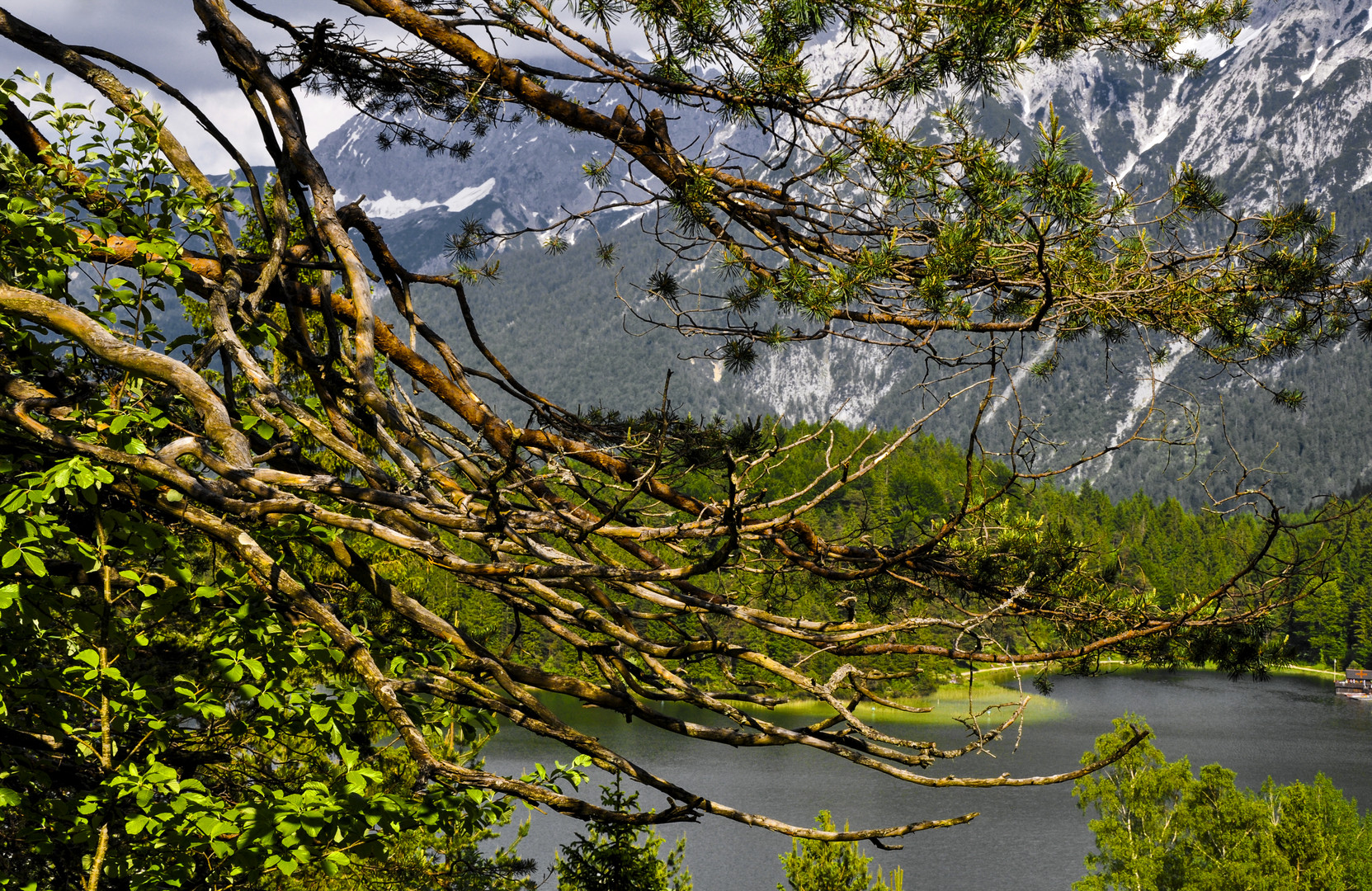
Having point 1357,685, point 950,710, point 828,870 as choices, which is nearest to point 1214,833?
point 828,870

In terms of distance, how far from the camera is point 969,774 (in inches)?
1346

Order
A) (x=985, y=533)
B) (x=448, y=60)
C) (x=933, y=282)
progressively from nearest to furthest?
(x=933, y=282), (x=985, y=533), (x=448, y=60)

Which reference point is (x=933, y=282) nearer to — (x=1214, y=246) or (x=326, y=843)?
(x=1214, y=246)

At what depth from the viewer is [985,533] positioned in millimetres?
4496

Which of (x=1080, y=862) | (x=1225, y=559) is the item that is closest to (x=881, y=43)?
(x=1080, y=862)

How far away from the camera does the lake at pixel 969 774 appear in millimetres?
26609

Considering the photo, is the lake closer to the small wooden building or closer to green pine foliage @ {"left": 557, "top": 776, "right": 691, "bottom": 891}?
the small wooden building

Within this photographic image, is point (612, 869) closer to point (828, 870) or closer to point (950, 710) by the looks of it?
point (828, 870)

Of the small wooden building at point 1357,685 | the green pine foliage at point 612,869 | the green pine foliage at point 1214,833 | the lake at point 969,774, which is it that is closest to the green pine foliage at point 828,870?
the green pine foliage at point 612,869

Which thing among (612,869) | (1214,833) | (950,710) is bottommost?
(1214,833)

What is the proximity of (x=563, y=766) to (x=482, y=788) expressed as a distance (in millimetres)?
519

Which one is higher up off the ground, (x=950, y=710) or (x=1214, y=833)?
(x=950, y=710)

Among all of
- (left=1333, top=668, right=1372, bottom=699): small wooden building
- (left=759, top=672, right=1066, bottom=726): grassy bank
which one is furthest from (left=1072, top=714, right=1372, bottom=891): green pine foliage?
(left=1333, top=668, right=1372, bottom=699): small wooden building

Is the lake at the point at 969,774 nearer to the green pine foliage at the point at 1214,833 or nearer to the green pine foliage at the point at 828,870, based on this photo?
the green pine foliage at the point at 1214,833
